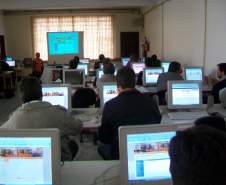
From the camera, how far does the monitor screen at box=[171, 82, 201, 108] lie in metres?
4.52

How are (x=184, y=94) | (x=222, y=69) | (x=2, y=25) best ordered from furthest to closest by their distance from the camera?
(x=2, y=25)
(x=222, y=69)
(x=184, y=94)

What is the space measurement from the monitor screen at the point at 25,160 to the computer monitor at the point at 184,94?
2.82 metres

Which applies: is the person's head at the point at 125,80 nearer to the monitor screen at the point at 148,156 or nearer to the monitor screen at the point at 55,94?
the monitor screen at the point at 55,94

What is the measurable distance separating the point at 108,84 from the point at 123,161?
2715mm

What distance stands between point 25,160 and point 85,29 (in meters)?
14.6

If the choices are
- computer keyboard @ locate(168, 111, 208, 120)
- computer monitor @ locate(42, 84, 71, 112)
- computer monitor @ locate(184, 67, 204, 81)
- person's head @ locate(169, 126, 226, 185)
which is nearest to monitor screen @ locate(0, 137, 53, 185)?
person's head @ locate(169, 126, 226, 185)

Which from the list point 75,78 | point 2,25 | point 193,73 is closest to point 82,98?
point 75,78

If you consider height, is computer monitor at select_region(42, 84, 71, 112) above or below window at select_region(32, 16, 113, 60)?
below

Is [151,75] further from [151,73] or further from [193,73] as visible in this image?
[193,73]

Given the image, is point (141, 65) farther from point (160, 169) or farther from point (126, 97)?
point (160, 169)

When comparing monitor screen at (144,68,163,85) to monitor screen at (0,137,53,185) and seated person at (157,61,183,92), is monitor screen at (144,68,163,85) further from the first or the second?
monitor screen at (0,137,53,185)

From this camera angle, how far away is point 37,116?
2750 millimetres

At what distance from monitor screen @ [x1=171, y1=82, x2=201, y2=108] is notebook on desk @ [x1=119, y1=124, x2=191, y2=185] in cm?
257

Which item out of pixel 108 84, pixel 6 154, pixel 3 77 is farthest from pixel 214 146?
pixel 3 77
